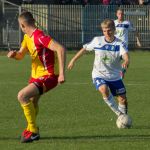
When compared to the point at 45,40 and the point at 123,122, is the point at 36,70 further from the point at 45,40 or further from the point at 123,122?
the point at 123,122

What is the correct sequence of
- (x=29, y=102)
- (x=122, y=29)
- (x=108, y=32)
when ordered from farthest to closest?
(x=122, y=29) < (x=108, y=32) < (x=29, y=102)

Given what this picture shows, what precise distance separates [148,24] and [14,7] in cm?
721

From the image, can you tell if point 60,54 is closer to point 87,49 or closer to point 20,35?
point 87,49

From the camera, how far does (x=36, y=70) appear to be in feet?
34.8

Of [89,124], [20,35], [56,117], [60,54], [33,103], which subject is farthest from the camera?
[20,35]

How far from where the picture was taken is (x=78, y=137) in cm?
1063

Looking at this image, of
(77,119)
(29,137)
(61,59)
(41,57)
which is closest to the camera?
(61,59)

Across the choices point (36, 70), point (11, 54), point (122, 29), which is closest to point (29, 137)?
point (36, 70)

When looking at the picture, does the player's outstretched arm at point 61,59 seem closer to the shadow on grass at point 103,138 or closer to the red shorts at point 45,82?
the red shorts at point 45,82

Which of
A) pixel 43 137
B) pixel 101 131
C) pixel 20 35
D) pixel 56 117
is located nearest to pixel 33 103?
pixel 43 137

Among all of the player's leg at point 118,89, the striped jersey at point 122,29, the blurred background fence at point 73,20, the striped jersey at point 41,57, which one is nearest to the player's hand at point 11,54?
the striped jersey at point 41,57

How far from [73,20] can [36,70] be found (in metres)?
26.2

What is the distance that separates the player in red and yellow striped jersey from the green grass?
0.38 m

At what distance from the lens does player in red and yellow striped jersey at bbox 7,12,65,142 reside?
10289 millimetres
